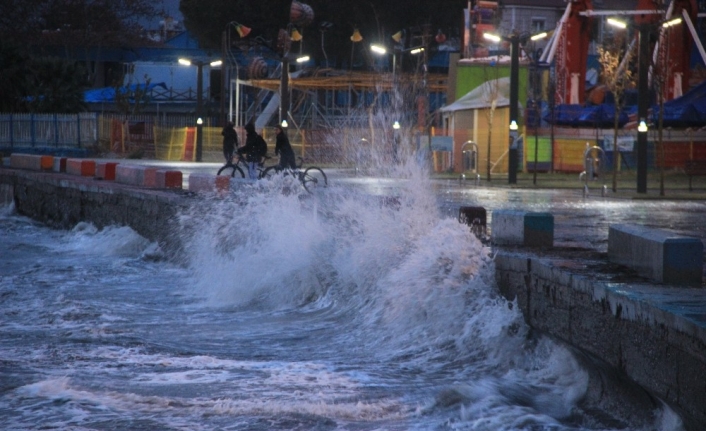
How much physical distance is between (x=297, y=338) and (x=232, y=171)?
16.9 m

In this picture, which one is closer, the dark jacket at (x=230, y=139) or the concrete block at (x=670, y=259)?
the concrete block at (x=670, y=259)

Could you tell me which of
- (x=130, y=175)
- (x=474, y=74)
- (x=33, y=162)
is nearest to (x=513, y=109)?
(x=130, y=175)

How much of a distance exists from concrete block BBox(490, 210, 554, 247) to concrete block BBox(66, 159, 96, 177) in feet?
58.2

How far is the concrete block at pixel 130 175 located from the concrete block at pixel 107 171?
383 mm

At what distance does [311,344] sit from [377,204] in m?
4.09

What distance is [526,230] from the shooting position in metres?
11.2

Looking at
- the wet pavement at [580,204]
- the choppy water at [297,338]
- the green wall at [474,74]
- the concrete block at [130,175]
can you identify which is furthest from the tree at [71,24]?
the choppy water at [297,338]

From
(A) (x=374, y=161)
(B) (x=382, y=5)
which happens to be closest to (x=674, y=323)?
(A) (x=374, y=161)

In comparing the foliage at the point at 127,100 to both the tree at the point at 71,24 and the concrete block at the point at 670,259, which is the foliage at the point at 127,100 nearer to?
the tree at the point at 71,24

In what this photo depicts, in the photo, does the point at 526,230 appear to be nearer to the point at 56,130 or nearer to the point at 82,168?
the point at 82,168

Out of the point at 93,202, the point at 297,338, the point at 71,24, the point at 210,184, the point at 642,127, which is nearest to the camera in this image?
the point at 297,338

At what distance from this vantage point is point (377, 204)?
14.6 meters

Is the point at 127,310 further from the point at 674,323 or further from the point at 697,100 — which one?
the point at 697,100

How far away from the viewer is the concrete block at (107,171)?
2528 cm
